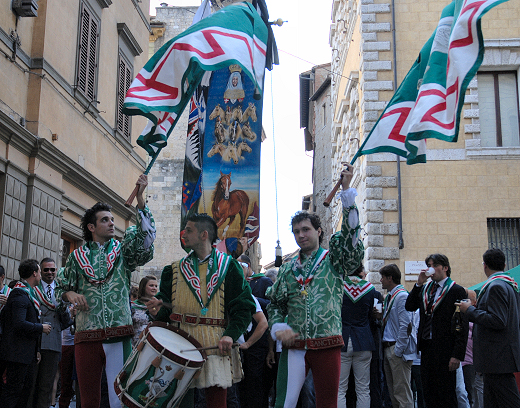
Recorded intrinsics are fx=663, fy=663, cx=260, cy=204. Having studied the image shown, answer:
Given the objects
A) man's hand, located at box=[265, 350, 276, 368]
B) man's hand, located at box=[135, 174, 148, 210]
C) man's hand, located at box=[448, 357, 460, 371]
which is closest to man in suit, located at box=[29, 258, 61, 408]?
man's hand, located at box=[265, 350, 276, 368]

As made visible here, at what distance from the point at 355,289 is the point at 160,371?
4136 millimetres

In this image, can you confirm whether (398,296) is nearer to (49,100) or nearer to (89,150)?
(49,100)

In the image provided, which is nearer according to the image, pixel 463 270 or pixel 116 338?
pixel 116 338

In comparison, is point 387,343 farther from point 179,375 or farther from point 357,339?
point 179,375

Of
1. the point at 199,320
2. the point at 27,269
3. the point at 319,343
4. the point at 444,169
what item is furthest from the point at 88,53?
the point at 319,343

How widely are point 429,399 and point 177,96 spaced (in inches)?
170

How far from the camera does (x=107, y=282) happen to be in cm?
591

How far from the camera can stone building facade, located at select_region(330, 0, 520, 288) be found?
55.5 ft

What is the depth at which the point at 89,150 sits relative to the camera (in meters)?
15.9

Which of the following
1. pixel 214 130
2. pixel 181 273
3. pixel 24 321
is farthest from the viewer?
pixel 214 130

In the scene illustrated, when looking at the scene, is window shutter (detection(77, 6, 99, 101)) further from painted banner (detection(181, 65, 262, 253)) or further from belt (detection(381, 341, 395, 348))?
belt (detection(381, 341, 395, 348))

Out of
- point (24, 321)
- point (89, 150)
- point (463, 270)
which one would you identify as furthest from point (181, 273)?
point (463, 270)

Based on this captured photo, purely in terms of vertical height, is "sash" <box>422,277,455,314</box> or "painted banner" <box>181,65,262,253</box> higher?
"painted banner" <box>181,65,262,253</box>

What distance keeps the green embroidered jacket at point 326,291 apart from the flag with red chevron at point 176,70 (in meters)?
2.38
